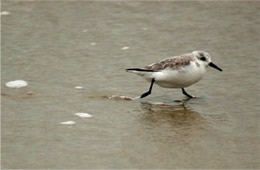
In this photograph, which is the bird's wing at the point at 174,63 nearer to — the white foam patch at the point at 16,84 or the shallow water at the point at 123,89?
the shallow water at the point at 123,89

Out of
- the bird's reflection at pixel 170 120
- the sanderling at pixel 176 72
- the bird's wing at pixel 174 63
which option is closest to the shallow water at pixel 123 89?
the bird's reflection at pixel 170 120

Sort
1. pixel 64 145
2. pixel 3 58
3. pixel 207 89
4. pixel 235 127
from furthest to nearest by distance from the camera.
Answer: pixel 3 58
pixel 207 89
pixel 235 127
pixel 64 145

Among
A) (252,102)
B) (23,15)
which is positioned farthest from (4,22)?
(252,102)

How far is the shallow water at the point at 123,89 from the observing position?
595cm

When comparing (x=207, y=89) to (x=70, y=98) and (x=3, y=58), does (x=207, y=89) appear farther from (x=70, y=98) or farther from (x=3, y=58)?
(x=3, y=58)

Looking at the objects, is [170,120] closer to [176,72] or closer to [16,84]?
[176,72]

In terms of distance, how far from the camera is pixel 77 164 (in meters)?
5.63

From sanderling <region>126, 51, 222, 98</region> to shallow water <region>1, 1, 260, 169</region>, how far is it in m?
0.23

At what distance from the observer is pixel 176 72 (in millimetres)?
7363

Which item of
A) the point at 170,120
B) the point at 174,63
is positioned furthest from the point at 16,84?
the point at 170,120

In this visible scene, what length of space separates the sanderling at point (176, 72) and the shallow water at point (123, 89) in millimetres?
227

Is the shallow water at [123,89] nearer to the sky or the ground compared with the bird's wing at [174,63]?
nearer to the ground

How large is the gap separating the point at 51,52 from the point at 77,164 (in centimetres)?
358

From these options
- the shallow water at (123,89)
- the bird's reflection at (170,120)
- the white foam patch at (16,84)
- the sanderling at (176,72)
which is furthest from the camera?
the white foam patch at (16,84)
